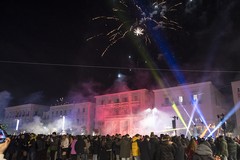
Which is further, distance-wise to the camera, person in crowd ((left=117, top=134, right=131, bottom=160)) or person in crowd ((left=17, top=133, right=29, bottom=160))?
person in crowd ((left=17, top=133, right=29, bottom=160))

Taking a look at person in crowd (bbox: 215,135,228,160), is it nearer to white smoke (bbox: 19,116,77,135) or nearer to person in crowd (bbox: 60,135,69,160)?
person in crowd (bbox: 60,135,69,160)

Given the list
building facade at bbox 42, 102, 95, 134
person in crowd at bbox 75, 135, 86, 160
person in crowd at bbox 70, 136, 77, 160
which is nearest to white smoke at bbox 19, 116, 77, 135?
building facade at bbox 42, 102, 95, 134

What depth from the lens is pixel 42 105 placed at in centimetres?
7081

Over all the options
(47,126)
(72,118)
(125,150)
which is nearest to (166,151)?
(125,150)

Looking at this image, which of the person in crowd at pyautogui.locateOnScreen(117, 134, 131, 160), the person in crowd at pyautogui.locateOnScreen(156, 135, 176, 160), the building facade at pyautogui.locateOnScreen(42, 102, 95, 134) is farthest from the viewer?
the building facade at pyautogui.locateOnScreen(42, 102, 95, 134)

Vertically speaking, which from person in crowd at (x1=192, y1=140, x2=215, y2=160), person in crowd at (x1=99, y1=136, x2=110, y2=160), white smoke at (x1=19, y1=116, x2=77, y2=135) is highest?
white smoke at (x1=19, y1=116, x2=77, y2=135)

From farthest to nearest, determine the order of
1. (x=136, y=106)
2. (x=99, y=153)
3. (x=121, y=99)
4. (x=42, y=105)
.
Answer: (x=42, y=105), (x=121, y=99), (x=136, y=106), (x=99, y=153)

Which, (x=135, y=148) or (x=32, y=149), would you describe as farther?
(x=32, y=149)

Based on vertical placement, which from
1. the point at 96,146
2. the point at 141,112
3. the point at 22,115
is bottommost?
the point at 96,146

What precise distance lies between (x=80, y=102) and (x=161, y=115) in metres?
24.1

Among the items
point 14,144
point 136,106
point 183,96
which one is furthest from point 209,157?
point 136,106

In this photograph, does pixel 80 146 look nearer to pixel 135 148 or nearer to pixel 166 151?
pixel 135 148

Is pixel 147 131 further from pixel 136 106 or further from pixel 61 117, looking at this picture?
pixel 61 117

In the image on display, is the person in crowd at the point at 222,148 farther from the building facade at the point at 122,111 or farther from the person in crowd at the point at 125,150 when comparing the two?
the building facade at the point at 122,111
